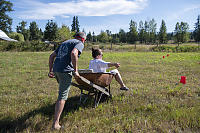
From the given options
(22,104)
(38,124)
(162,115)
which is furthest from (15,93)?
(162,115)

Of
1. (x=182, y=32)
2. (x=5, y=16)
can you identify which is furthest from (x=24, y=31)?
(x=182, y=32)

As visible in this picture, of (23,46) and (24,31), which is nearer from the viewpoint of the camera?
(23,46)

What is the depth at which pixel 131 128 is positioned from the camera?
2898 millimetres

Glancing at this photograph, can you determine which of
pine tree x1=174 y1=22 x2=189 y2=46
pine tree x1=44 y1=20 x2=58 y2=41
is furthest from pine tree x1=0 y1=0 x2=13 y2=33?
pine tree x1=174 y1=22 x2=189 y2=46

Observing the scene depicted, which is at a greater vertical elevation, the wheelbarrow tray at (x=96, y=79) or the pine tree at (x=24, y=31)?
the pine tree at (x=24, y=31)

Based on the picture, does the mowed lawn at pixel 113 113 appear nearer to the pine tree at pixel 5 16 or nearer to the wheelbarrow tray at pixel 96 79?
the wheelbarrow tray at pixel 96 79

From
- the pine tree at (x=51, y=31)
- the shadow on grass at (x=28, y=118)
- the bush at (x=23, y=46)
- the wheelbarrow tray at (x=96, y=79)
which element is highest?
the pine tree at (x=51, y=31)

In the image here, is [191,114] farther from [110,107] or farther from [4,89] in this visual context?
[4,89]

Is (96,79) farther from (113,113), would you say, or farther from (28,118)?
(28,118)

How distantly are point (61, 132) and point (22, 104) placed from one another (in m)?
1.83

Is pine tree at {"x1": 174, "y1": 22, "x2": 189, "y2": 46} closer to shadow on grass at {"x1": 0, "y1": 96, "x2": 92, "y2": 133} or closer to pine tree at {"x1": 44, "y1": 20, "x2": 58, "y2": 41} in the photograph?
pine tree at {"x1": 44, "y1": 20, "x2": 58, "y2": 41}

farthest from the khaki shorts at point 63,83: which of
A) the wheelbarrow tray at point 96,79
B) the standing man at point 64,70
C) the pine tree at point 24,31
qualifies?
the pine tree at point 24,31

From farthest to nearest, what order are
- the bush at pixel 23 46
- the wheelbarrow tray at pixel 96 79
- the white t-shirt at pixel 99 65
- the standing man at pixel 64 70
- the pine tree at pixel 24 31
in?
1. the pine tree at pixel 24 31
2. the bush at pixel 23 46
3. the white t-shirt at pixel 99 65
4. the wheelbarrow tray at pixel 96 79
5. the standing man at pixel 64 70

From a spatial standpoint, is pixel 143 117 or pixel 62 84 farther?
pixel 143 117
